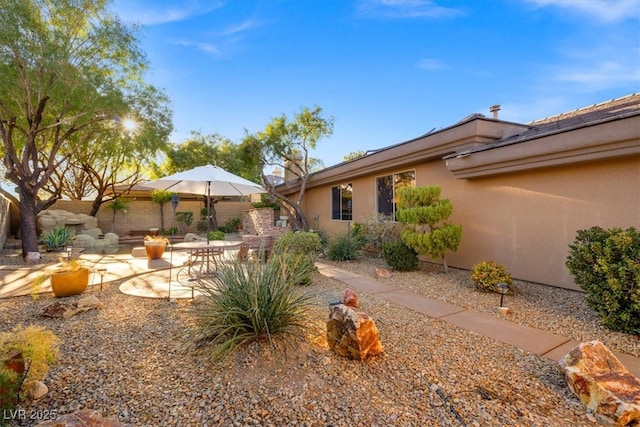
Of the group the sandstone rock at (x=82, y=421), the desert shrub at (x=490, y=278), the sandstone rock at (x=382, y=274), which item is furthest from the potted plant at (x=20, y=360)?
the desert shrub at (x=490, y=278)

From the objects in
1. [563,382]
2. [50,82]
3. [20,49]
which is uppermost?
[20,49]

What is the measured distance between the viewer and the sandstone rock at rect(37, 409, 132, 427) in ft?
5.60

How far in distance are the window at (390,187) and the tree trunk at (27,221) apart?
33.8 ft

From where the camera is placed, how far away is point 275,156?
1286 centimetres

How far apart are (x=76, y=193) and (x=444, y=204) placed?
21.1 m

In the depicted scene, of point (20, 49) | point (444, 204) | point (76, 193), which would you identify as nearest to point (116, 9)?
point (20, 49)

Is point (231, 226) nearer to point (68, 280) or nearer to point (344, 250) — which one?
point (344, 250)

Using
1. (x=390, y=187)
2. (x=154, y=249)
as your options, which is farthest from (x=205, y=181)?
(x=390, y=187)

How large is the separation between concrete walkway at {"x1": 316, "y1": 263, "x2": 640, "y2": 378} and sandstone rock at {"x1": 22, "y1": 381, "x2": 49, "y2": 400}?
4174 millimetres

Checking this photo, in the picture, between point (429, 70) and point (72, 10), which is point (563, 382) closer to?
point (429, 70)

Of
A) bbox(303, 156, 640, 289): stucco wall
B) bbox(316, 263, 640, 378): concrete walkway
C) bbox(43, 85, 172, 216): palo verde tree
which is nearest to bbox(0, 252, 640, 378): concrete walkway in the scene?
bbox(316, 263, 640, 378): concrete walkway

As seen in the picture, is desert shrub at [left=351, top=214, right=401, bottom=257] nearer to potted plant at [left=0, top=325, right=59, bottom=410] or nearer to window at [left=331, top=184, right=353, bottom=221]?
window at [left=331, top=184, right=353, bottom=221]

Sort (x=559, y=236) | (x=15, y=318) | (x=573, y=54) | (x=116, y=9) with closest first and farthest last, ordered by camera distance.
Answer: (x=15, y=318)
(x=559, y=236)
(x=573, y=54)
(x=116, y=9)

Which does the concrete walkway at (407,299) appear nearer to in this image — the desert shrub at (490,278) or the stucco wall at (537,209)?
the desert shrub at (490,278)
